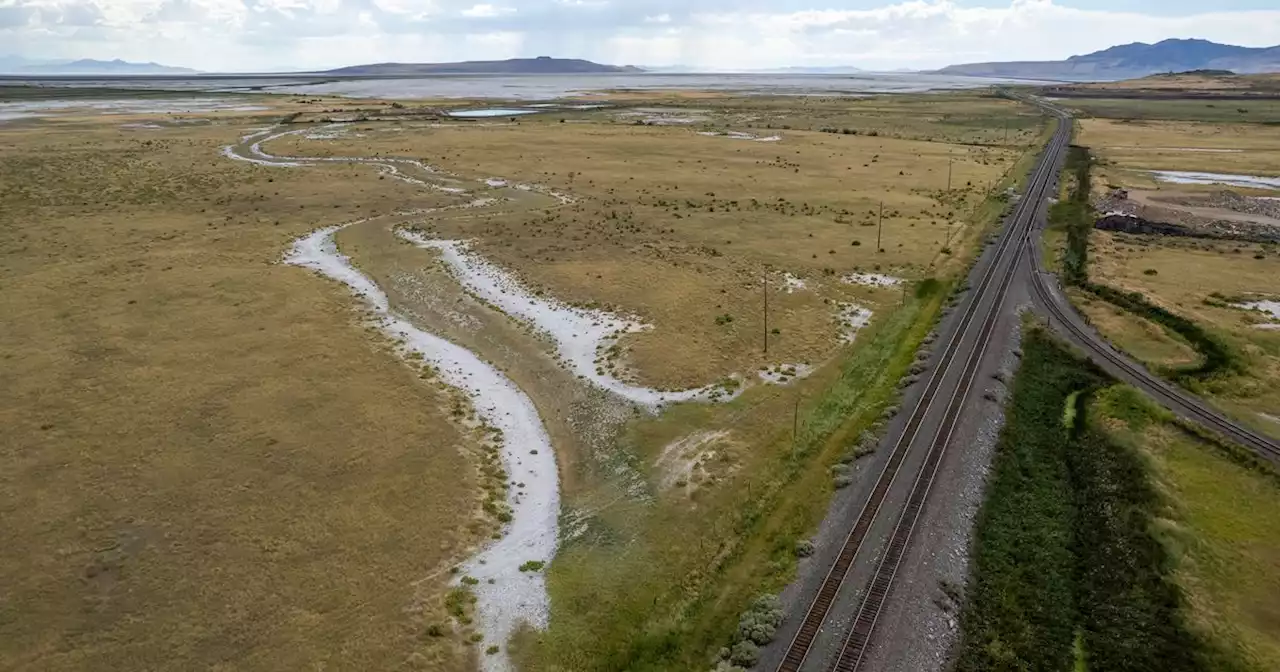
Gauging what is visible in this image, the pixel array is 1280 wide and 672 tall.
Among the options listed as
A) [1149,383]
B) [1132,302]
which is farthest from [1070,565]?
[1132,302]

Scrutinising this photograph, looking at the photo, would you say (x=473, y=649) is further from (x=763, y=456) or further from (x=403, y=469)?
(x=763, y=456)

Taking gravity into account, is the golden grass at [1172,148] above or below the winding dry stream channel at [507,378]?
above

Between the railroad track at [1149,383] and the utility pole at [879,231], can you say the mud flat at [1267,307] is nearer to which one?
the railroad track at [1149,383]

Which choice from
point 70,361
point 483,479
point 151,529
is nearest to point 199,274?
point 70,361

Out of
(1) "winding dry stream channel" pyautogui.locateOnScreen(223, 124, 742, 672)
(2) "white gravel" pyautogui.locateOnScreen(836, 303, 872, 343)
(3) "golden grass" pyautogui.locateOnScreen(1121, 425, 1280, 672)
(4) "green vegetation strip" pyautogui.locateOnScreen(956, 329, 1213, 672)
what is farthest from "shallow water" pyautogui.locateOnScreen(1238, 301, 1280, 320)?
(1) "winding dry stream channel" pyautogui.locateOnScreen(223, 124, 742, 672)

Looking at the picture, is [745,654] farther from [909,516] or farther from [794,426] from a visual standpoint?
[794,426]

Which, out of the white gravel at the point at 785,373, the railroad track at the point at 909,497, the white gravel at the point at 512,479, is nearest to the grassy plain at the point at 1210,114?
the railroad track at the point at 909,497

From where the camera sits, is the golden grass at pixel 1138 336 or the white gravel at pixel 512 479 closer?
the white gravel at pixel 512 479
